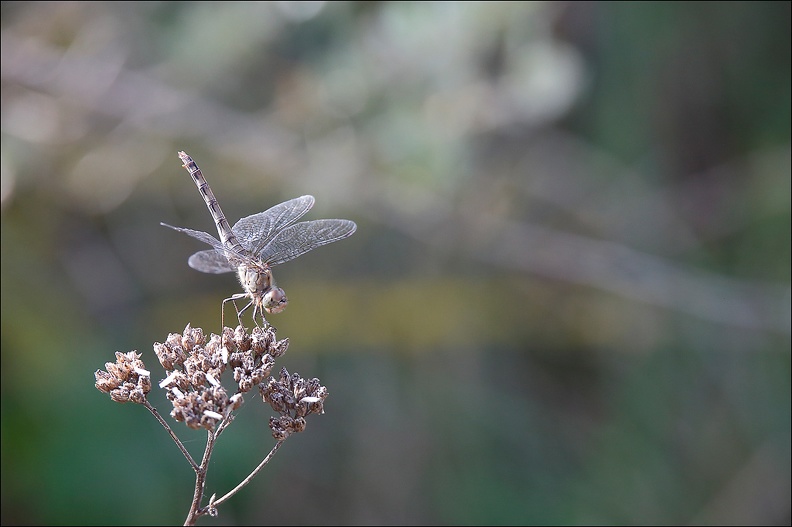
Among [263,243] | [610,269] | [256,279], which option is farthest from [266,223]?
[610,269]

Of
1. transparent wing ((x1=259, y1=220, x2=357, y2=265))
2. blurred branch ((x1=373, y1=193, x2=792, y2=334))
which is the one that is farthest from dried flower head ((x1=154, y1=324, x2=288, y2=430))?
blurred branch ((x1=373, y1=193, x2=792, y2=334))

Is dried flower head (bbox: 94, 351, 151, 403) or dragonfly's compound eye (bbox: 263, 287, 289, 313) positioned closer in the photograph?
dried flower head (bbox: 94, 351, 151, 403)

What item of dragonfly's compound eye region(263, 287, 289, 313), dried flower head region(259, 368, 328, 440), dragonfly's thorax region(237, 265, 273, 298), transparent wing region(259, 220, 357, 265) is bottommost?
dried flower head region(259, 368, 328, 440)

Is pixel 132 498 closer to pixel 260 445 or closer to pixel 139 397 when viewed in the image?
pixel 260 445

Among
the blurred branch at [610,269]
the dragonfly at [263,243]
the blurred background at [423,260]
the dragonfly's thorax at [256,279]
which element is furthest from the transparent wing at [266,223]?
the blurred branch at [610,269]

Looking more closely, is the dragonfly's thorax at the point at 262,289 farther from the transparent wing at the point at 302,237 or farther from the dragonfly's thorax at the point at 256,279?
the transparent wing at the point at 302,237

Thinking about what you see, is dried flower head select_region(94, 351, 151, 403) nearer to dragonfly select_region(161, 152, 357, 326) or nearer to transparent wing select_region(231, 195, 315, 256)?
dragonfly select_region(161, 152, 357, 326)

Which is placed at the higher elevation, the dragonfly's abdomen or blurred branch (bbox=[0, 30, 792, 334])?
blurred branch (bbox=[0, 30, 792, 334])
